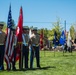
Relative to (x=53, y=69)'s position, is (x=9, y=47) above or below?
above

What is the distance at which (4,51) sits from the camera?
1444 centimetres

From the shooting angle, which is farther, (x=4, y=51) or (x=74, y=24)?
(x=74, y=24)

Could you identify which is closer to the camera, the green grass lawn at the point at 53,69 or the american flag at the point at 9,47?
the green grass lawn at the point at 53,69

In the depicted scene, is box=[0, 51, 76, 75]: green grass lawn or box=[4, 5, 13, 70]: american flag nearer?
box=[0, 51, 76, 75]: green grass lawn

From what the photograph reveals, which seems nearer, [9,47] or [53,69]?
[9,47]

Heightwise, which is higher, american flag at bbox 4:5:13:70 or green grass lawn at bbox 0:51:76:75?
american flag at bbox 4:5:13:70

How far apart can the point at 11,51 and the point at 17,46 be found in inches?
18.2

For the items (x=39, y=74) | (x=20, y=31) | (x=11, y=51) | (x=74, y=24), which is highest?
(x=74, y=24)

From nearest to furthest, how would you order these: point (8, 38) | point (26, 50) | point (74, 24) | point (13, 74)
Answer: point (13, 74) < point (8, 38) < point (26, 50) < point (74, 24)

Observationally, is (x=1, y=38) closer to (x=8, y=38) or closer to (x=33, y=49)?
(x=8, y=38)

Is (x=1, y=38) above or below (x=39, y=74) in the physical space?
above

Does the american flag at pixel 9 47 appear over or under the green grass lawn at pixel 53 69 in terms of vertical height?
over

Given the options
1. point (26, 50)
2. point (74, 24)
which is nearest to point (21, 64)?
point (26, 50)

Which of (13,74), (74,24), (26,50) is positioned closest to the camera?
(13,74)
